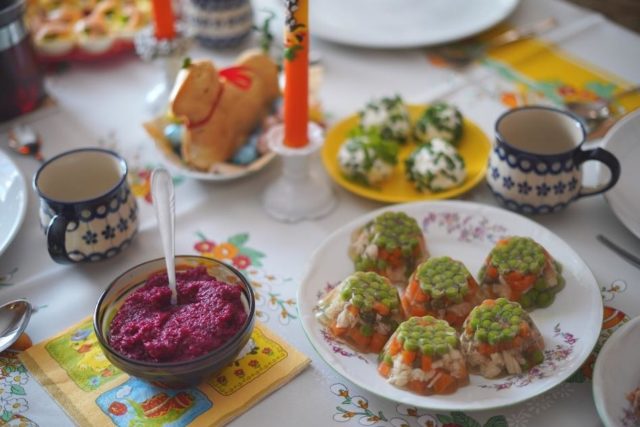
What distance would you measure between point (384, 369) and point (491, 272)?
197 mm

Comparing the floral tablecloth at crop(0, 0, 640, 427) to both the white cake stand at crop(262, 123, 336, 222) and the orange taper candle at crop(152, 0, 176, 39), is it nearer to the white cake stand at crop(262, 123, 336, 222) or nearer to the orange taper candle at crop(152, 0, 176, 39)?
the white cake stand at crop(262, 123, 336, 222)

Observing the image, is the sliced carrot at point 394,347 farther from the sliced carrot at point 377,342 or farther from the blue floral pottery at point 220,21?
the blue floral pottery at point 220,21

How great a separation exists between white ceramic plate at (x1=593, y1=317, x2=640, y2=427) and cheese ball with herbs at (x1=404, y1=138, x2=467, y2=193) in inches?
13.8

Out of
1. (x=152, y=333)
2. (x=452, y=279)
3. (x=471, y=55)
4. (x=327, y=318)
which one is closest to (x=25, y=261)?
(x=152, y=333)

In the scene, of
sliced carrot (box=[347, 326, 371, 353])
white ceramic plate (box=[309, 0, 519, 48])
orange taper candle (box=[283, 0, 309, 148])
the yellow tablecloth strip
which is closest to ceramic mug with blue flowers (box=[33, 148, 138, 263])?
orange taper candle (box=[283, 0, 309, 148])

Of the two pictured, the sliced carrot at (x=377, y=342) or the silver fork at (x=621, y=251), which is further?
the silver fork at (x=621, y=251)

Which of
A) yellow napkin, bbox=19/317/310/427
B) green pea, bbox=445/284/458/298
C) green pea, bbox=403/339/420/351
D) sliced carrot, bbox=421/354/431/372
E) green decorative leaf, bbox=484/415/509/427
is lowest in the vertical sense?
green decorative leaf, bbox=484/415/509/427

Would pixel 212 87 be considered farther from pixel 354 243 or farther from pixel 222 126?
pixel 354 243

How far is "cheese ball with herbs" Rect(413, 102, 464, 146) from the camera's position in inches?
44.7

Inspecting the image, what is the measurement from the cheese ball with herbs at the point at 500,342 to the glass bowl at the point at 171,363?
0.79 feet

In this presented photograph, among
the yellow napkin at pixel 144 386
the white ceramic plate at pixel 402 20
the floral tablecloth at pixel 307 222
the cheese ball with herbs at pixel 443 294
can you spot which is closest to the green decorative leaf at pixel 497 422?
the floral tablecloth at pixel 307 222

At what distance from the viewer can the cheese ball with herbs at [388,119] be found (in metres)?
1.15

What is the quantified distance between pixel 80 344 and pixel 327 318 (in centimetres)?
30

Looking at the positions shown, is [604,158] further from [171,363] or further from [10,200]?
[10,200]
